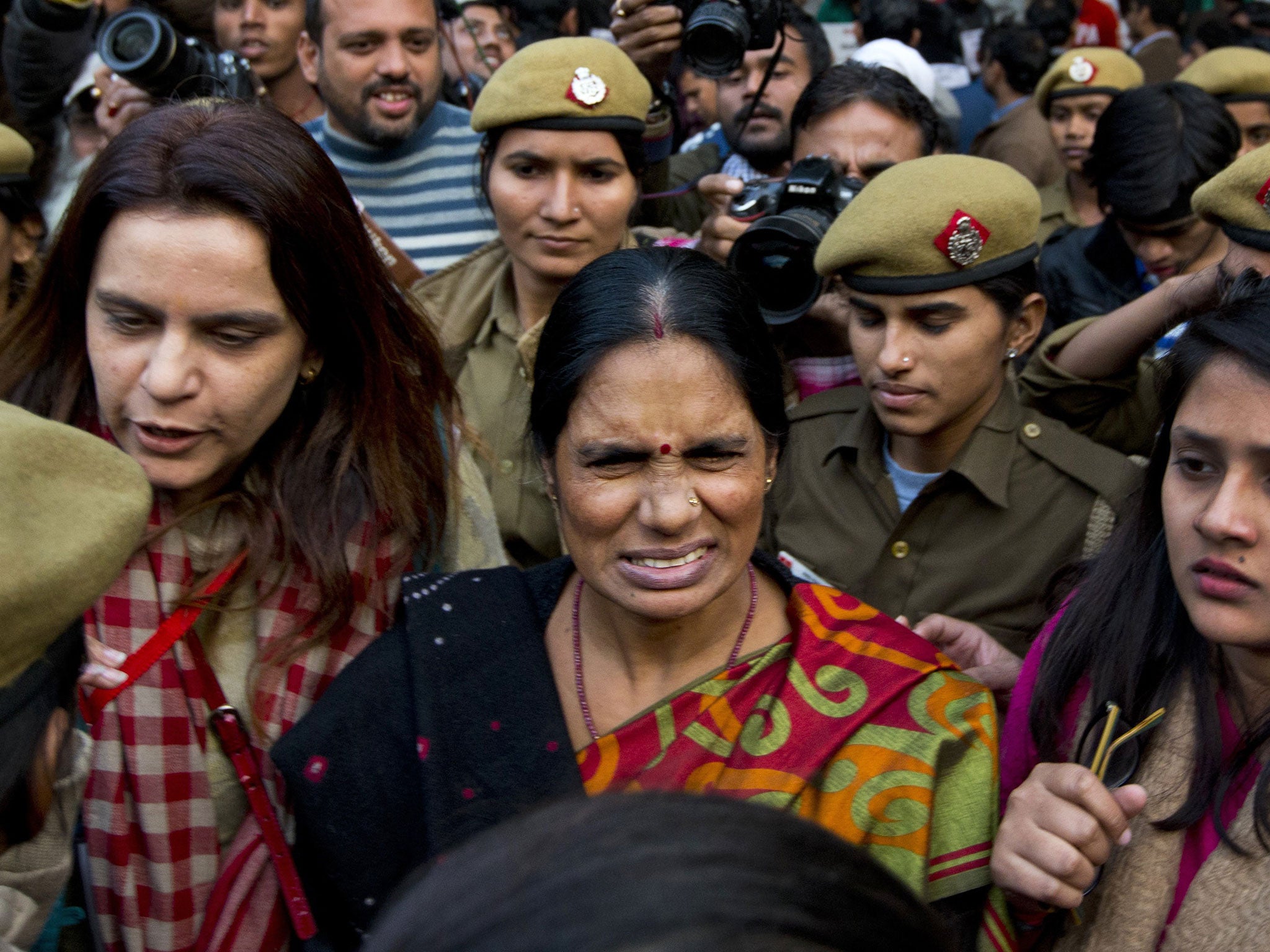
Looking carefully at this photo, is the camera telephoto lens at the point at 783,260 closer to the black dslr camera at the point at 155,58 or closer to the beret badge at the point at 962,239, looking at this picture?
the beret badge at the point at 962,239

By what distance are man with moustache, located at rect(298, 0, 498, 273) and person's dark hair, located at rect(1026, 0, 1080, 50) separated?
15.0 feet

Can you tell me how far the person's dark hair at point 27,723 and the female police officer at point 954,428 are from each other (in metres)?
1.45

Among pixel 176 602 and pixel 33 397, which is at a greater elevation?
pixel 33 397

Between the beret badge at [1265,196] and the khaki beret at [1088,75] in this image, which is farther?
the khaki beret at [1088,75]

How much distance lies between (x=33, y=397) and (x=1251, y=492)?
176 cm

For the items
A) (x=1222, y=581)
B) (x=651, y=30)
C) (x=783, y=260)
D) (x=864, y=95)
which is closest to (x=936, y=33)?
(x=864, y=95)

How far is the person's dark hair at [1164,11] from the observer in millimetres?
7352

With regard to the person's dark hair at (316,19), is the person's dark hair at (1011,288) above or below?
below

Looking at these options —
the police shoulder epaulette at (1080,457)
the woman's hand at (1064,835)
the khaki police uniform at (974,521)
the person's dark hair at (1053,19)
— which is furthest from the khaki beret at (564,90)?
the person's dark hair at (1053,19)

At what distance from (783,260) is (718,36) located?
62 cm

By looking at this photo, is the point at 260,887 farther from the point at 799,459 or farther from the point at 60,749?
the point at 799,459

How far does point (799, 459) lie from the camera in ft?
8.66

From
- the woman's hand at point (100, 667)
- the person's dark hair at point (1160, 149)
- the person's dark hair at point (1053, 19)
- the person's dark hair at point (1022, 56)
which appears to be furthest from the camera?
the person's dark hair at point (1053, 19)

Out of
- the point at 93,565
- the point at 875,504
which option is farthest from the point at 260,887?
the point at 875,504
